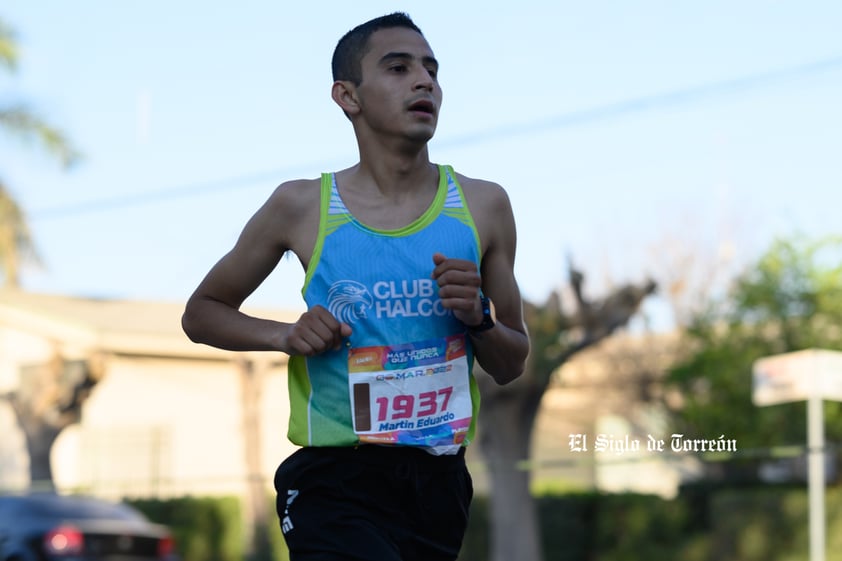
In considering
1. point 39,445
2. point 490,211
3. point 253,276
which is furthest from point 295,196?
point 39,445

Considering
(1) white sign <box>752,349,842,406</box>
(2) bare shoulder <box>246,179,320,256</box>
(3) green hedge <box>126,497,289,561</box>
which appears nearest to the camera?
(2) bare shoulder <box>246,179,320,256</box>

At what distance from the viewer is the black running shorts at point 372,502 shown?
10.6 ft

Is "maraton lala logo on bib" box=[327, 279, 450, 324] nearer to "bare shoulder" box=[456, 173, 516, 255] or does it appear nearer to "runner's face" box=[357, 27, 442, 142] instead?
"bare shoulder" box=[456, 173, 516, 255]

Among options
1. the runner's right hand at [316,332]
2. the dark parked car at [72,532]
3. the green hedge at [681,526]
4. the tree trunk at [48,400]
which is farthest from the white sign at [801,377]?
the tree trunk at [48,400]

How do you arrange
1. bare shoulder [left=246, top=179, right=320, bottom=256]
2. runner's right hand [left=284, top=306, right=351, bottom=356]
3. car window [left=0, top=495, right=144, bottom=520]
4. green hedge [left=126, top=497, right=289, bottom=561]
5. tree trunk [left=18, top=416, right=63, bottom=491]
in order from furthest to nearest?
1. tree trunk [left=18, top=416, right=63, bottom=491]
2. green hedge [left=126, top=497, right=289, bottom=561]
3. car window [left=0, top=495, right=144, bottom=520]
4. bare shoulder [left=246, top=179, right=320, bottom=256]
5. runner's right hand [left=284, top=306, right=351, bottom=356]

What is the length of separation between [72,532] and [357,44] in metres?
10.3

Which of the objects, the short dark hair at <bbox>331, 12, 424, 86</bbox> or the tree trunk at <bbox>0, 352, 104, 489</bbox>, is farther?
the tree trunk at <bbox>0, 352, 104, 489</bbox>

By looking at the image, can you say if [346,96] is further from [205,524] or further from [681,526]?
[205,524]

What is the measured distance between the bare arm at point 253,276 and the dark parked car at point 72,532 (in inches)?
387

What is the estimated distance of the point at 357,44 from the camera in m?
3.54

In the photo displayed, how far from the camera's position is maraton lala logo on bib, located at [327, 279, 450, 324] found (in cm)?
326

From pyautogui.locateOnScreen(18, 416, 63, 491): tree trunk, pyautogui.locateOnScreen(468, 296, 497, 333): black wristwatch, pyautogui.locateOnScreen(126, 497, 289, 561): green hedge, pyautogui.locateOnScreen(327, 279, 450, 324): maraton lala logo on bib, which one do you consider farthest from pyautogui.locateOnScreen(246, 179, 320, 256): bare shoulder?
pyautogui.locateOnScreen(18, 416, 63, 491): tree trunk

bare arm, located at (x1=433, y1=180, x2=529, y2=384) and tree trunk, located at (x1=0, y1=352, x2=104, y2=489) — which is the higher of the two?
bare arm, located at (x1=433, y1=180, x2=529, y2=384)

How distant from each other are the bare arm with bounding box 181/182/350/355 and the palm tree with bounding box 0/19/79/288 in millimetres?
21957
